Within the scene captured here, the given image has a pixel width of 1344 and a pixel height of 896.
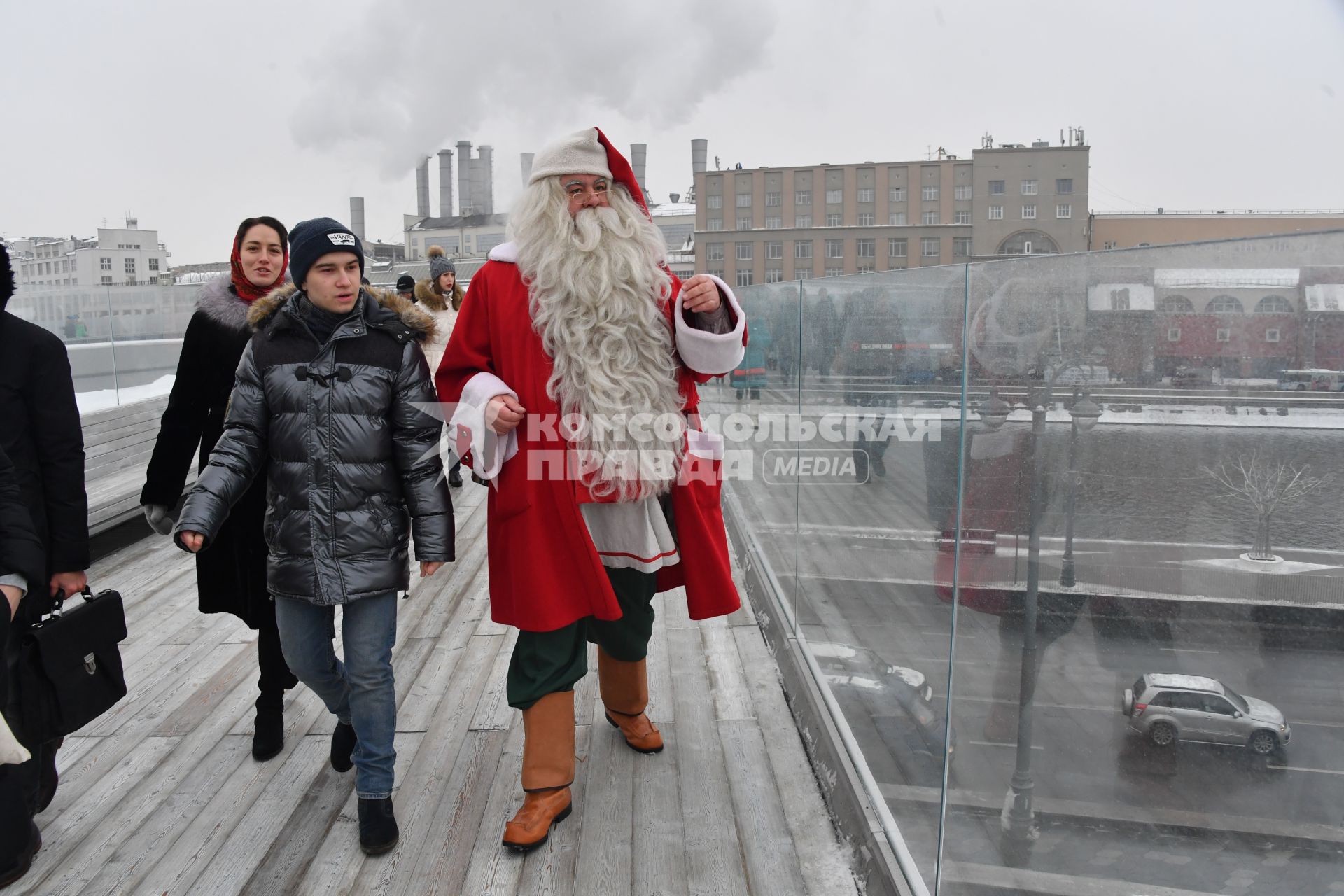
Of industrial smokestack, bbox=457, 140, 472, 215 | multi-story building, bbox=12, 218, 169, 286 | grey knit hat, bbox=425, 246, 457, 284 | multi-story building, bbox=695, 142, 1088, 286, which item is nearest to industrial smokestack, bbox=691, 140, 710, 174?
multi-story building, bbox=695, 142, 1088, 286

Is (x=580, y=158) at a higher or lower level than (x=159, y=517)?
higher

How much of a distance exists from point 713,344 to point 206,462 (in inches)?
64.5

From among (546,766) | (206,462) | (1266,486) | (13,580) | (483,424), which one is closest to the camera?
(1266,486)

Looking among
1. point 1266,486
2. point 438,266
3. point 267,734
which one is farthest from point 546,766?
point 438,266

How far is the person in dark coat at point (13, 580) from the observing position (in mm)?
2098

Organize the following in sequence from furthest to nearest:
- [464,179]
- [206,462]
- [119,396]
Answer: [464,179] → [119,396] → [206,462]

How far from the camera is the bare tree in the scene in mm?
913

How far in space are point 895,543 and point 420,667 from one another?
2227 millimetres

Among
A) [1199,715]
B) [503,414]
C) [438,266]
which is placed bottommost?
[1199,715]

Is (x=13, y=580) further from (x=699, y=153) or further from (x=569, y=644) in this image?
(x=699, y=153)

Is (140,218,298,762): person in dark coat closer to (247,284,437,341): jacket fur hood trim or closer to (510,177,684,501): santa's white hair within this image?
(247,284,437,341): jacket fur hood trim

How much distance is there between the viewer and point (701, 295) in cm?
242

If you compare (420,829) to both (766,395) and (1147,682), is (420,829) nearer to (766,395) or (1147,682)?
(1147,682)

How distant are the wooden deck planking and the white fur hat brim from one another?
1698mm
